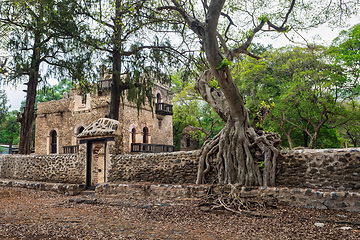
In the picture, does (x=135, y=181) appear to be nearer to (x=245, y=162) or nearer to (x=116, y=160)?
(x=116, y=160)

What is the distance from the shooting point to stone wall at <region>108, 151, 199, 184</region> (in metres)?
8.83

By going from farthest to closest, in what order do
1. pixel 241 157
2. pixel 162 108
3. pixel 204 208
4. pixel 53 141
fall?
pixel 53 141 → pixel 162 108 → pixel 241 157 → pixel 204 208

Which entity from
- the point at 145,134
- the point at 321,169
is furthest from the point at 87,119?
the point at 321,169

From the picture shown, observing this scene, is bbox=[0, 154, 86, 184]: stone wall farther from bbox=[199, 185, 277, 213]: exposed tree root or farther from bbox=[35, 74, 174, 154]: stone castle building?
bbox=[199, 185, 277, 213]: exposed tree root

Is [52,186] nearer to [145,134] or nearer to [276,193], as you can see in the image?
[276,193]

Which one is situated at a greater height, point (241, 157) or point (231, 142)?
point (231, 142)

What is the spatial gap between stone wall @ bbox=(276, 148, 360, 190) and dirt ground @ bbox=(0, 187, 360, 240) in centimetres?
138

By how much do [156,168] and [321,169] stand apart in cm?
516

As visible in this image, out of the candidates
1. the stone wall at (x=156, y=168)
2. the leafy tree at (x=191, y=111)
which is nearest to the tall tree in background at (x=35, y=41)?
the stone wall at (x=156, y=168)

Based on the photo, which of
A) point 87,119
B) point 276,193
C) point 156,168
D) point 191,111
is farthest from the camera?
point 191,111

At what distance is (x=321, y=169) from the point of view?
6762 millimetres

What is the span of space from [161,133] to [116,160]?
12.2 meters

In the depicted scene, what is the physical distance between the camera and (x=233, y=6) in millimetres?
9336

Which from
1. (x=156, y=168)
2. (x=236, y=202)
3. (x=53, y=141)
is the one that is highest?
(x=53, y=141)
